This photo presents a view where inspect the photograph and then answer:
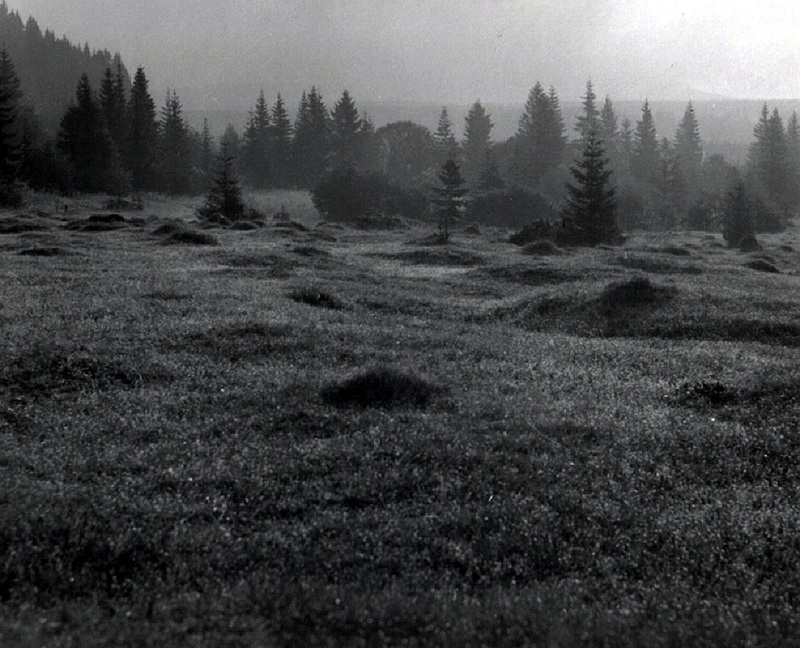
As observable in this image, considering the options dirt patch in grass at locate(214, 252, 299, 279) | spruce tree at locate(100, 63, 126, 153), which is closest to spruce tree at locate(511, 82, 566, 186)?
spruce tree at locate(100, 63, 126, 153)

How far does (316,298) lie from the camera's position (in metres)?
21.9

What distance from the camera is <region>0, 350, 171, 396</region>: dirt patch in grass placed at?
36.4 ft

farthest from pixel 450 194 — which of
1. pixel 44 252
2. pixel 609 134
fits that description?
pixel 609 134

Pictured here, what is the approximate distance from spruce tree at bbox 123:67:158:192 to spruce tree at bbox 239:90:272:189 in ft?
71.6

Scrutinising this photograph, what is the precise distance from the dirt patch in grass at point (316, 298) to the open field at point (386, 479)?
2.36m

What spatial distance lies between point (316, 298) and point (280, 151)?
10475cm

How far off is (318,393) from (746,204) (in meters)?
64.4

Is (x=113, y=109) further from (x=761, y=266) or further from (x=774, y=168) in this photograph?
(x=774, y=168)

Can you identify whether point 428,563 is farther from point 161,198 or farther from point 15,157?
point 161,198

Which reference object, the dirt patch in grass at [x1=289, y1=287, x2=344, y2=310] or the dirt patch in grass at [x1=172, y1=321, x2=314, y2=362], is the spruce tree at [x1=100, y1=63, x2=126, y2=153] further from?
the dirt patch in grass at [x1=172, y1=321, x2=314, y2=362]

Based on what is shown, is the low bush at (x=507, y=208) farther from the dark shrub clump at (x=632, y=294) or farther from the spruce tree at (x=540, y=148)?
the dark shrub clump at (x=632, y=294)

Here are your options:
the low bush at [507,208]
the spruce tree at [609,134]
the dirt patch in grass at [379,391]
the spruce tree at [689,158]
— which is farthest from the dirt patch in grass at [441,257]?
the spruce tree at [609,134]

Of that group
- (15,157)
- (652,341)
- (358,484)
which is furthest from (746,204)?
(15,157)

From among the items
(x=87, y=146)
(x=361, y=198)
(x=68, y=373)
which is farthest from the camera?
(x=361, y=198)
